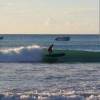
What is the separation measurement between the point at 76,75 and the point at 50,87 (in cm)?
472

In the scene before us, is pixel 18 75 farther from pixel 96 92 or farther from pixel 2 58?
pixel 2 58

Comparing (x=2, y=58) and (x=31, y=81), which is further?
(x=2, y=58)

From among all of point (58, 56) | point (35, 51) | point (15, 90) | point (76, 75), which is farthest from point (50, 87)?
point (35, 51)

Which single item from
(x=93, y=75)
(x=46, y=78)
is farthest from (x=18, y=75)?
(x=93, y=75)

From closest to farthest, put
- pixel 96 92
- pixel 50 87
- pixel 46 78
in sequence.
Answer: pixel 96 92 → pixel 50 87 → pixel 46 78

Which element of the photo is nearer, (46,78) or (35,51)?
(46,78)

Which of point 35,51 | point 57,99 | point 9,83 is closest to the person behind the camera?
point 57,99

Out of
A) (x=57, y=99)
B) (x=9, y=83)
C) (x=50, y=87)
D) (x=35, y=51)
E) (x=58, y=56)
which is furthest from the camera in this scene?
(x=35, y=51)

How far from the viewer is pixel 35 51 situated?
1645 inches

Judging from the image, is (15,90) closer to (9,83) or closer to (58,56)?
(9,83)

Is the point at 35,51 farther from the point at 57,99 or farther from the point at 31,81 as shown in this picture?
the point at 57,99

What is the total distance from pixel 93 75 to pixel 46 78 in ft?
7.54

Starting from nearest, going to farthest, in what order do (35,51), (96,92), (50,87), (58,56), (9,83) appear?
(96,92)
(50,87)
(9,83)
(58,56)
(35,51)

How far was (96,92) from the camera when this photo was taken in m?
17.5
